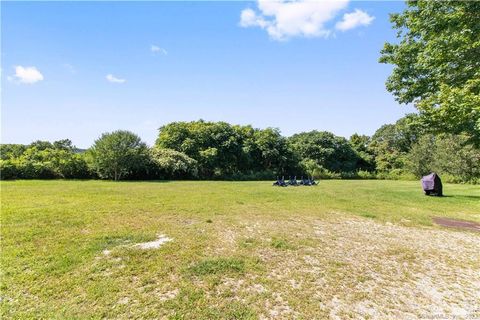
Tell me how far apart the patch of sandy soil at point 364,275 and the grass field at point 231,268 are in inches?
0.7

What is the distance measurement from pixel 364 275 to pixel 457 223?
625 cm

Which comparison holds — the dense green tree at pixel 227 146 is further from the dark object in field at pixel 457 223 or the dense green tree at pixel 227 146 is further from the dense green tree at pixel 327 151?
the dark object in field at pixel 457 223

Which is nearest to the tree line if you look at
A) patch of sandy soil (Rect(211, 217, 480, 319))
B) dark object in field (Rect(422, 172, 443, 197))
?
dark object in field (Rect(422, 172, 443, 197))

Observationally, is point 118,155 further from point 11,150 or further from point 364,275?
point 364,275

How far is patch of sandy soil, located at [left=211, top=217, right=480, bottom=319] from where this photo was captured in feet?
10.7

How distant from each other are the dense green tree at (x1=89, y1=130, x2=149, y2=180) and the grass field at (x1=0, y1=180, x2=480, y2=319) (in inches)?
677

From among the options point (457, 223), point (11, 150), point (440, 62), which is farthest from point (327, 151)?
point (11, 150)

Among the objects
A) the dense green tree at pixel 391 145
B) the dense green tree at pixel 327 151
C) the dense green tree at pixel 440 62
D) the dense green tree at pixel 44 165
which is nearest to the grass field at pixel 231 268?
the dense green tree at pixel 440 62

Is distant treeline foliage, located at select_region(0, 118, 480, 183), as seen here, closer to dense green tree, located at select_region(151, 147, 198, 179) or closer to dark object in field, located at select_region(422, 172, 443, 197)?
dense green tree, located at select_region(151, 147, 198, 179)

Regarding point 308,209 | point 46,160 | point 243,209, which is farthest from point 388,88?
point 46,160

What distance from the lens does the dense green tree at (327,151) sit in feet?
136

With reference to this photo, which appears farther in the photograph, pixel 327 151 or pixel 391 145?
pixel 391 145

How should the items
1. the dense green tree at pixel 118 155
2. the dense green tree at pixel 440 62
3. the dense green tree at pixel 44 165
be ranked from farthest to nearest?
the dense green tree at pixel 118 155 < the dense green tree at pixel 44 165 < the dense green tree at pixel 440 62

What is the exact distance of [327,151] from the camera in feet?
135
